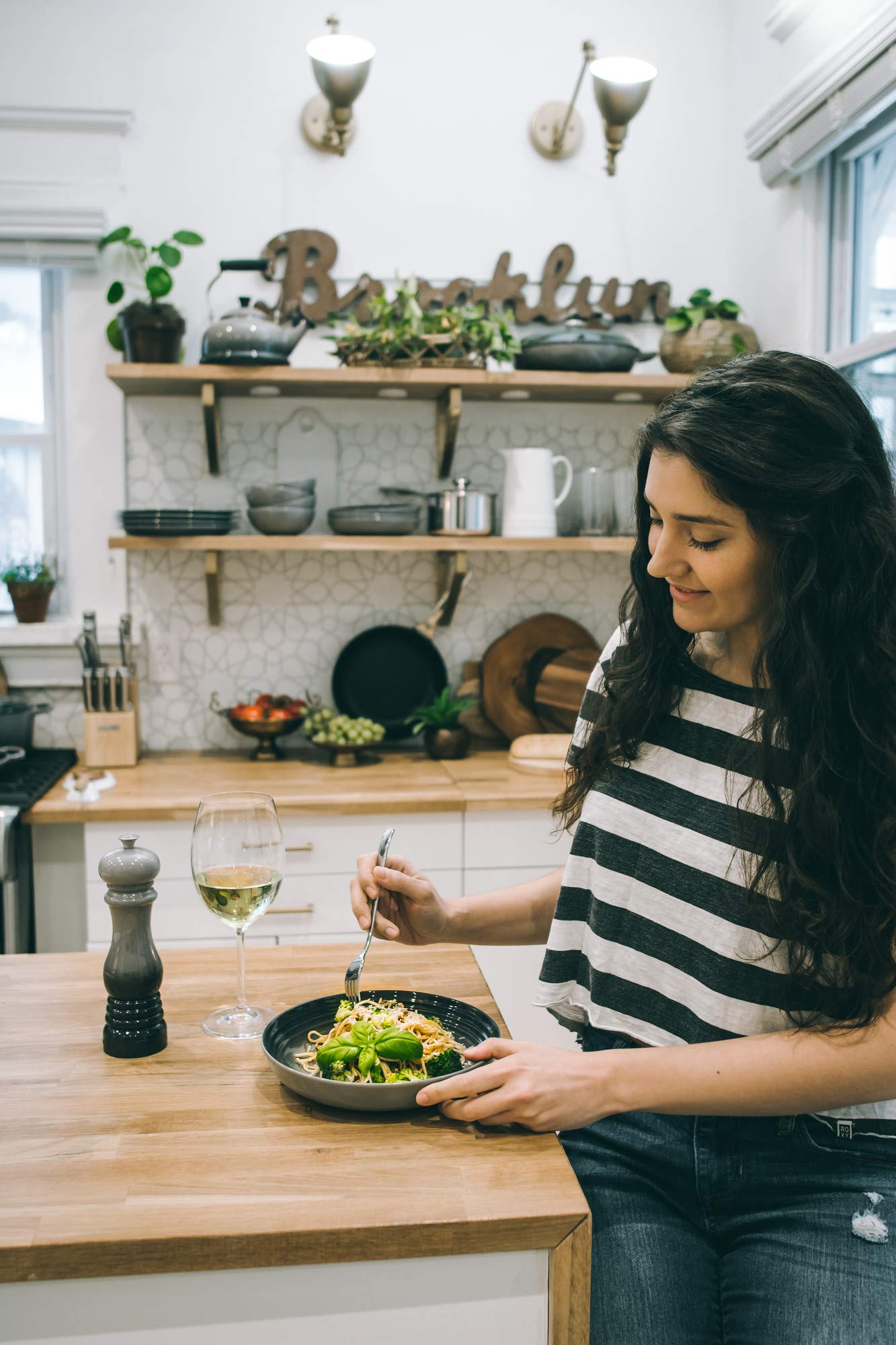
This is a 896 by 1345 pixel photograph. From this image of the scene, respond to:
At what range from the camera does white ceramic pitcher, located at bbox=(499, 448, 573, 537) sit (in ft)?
10.0

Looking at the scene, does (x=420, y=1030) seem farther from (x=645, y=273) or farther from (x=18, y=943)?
(x=645, y=273)

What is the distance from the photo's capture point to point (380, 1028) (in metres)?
1.12

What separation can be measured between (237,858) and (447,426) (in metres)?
2.06

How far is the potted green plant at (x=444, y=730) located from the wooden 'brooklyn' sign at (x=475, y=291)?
1093 mm

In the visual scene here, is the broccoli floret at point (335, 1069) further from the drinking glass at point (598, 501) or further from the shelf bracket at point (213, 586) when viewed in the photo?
the drinking glass at point (598, 501)

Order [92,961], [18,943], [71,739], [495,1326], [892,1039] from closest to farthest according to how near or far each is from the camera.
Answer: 1. [495,1326]
2. [892,1039]
3. [92,961]
4. [18,943]
5. [71,739]

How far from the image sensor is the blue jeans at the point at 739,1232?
1091 mm

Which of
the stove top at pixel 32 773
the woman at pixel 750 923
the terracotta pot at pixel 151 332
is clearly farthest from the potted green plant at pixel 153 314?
the woman at pixel 750 923

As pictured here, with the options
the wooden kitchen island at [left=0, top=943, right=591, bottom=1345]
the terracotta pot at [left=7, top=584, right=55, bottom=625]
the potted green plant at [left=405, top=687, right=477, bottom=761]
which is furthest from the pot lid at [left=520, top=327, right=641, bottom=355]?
the wooden kitchen island at [left=0, top=943, right=591, bottom=1345]

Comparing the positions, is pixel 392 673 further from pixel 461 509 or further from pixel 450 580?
pixel 461 509

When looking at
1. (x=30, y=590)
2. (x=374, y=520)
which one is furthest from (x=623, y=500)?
(x=30, y=590)

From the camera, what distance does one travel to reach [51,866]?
9.00ft

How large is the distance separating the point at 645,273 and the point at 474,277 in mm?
512

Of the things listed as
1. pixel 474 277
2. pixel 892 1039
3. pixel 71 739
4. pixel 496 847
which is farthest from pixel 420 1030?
pixel 474 277
